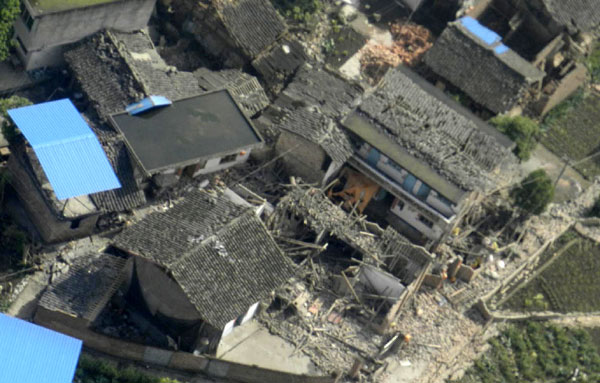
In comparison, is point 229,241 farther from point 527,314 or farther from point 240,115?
point 527,314

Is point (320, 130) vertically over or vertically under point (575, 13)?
under

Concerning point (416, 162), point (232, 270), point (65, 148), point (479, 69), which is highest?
point (479, 69)

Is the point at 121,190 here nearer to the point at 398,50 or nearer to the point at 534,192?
the point at 398,50

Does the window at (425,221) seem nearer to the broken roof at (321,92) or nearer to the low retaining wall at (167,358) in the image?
the broken roof at (321,92)

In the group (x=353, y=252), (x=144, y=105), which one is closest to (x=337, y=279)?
(x=353, y=252)

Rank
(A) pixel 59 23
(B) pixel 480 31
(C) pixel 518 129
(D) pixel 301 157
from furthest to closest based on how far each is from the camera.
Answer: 1. (B) pixel 480 31
2. (C) pixel 518 129
3. (D) pixel 301 157
4. (A) pixel 59 23

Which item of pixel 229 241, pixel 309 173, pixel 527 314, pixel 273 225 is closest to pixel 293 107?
pixel 309 173

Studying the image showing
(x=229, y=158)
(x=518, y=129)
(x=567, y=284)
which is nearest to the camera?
(x=229, y=158)
